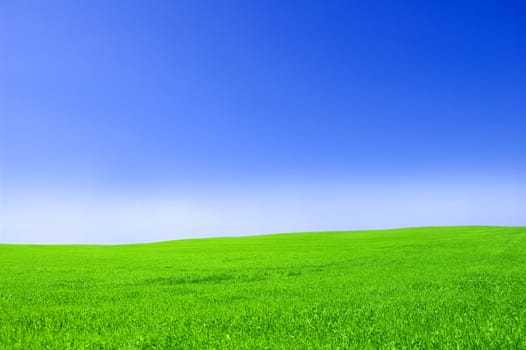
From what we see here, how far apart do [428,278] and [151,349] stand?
14.2 metres

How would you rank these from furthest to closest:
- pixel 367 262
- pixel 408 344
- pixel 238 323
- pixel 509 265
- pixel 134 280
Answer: pixel 367 262, pixel 509 265, pixel 134 280, pixel 238 323, pixel 408 344

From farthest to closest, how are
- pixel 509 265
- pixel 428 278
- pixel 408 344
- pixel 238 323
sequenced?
pixel 509 265
pixel 428 278
pixel 238 323
pixel 408 344

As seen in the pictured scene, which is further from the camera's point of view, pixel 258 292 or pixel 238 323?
pixel 258 292

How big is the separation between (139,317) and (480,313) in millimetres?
9930

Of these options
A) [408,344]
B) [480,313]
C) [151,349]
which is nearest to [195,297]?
[151,349]

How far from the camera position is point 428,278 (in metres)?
17.7

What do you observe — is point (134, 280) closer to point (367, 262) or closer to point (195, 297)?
point (195, 297)

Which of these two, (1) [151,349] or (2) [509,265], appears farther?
(2) [509,265]

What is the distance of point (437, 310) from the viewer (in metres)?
11.0

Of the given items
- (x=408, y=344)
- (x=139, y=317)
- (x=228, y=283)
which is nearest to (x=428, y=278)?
(x=228, y=283)

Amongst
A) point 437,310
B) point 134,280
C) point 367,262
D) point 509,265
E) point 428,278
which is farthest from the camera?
point 367,262

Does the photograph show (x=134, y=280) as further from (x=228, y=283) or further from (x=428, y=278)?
(x=428, y=278)

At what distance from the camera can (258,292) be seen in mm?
15164

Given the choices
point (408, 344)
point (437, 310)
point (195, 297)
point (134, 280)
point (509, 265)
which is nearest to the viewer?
point (408, 344)
